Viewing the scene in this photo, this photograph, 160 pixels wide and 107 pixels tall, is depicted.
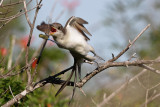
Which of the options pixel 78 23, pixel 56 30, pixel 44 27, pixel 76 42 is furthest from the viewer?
pixel 78 23

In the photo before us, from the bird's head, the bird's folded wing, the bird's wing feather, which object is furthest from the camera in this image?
the bird's wing feather

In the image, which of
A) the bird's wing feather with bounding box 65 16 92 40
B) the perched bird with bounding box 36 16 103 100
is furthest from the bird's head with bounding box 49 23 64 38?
the bird's wing feather with bounding box 65 16 92 40

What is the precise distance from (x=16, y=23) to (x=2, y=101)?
16.0ft

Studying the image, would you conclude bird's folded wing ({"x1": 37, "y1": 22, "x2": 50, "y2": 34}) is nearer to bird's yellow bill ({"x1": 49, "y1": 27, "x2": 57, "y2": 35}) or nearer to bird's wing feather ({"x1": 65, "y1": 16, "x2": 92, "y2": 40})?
bird's yellow bill ({"x1": 49, "y1": 27, "x2": 57, "y2": 35})

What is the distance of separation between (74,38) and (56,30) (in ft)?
0.88

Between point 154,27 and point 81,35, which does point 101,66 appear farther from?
point 154,27

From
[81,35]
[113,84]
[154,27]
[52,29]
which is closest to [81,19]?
[81,35]

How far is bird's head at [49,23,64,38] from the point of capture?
346cm

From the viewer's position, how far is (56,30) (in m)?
3.46

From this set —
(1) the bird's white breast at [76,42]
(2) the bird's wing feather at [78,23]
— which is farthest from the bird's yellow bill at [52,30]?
(2) the bird's wing feather at [78,23]

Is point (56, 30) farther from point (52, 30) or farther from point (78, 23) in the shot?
point (78, 23)

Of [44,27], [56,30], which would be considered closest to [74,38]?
[56,30]

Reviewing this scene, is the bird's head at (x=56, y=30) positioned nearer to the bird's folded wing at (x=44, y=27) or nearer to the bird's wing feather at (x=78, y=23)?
the bird's folded wing at (x=44, y=27)

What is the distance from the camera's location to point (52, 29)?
350cm
